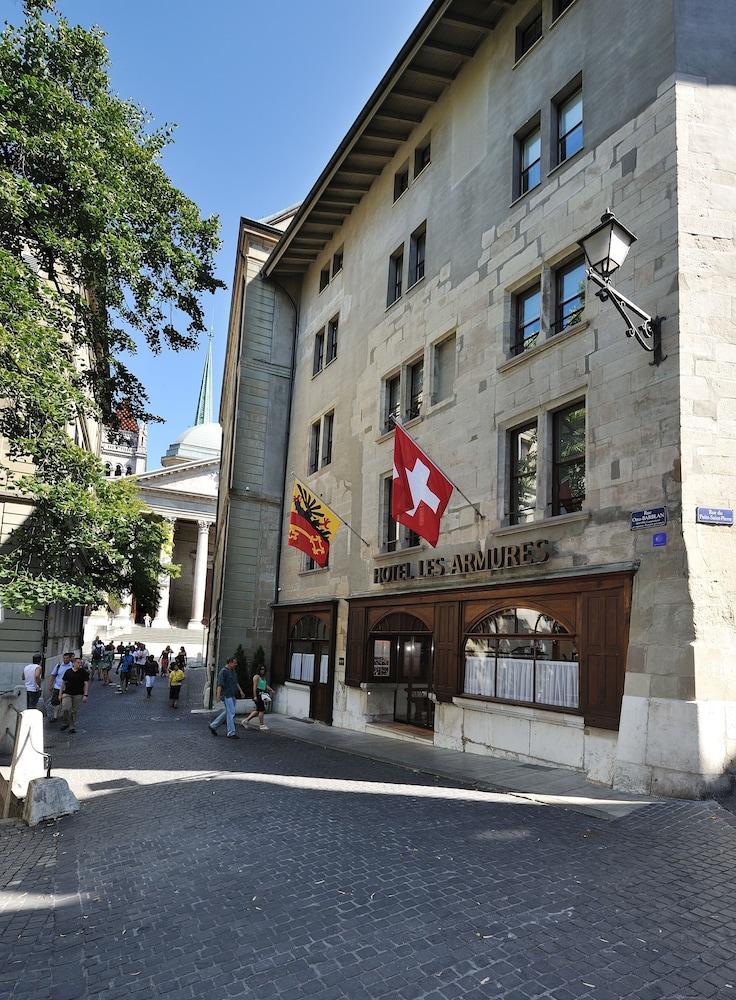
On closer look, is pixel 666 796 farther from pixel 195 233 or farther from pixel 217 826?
pixel 195 233

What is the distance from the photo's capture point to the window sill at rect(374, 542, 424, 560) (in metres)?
15.9

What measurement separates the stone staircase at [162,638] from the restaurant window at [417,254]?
4512cm

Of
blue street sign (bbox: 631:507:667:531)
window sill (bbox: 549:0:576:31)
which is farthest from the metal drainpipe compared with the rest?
blue street sign (bbox: 631:507:667:531)

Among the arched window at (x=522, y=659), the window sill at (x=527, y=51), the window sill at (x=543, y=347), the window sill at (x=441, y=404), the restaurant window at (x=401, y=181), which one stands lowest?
the arched window at (x=522, y=659)

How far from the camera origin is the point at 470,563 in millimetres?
13688

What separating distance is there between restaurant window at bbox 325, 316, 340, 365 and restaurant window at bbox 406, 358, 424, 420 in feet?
21.5

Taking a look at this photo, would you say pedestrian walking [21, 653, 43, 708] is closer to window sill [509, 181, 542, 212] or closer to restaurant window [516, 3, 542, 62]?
window sill [509, 181, 542, 212]

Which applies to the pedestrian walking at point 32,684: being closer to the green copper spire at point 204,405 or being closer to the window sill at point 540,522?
the window sill at point 540,522

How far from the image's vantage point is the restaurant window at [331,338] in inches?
945

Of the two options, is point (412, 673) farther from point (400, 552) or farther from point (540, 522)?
point (540, 522)

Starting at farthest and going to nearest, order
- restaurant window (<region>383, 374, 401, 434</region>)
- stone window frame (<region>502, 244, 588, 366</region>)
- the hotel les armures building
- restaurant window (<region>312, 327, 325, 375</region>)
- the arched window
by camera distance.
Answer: restaurant window (<region>312, 327, 325, 375</region>)
restaurant window (<region>383, 374, 401, 434</region>)
stone window frame (<region>502, 244, 588, 366</region>)
the arched window
the hotel les armures building

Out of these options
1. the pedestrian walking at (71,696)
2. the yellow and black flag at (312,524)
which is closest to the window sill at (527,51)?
the yellow and black flag at (312,524)

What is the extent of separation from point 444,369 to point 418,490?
13.6 feet

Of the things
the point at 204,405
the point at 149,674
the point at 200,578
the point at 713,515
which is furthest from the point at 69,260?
the point at 204,405
